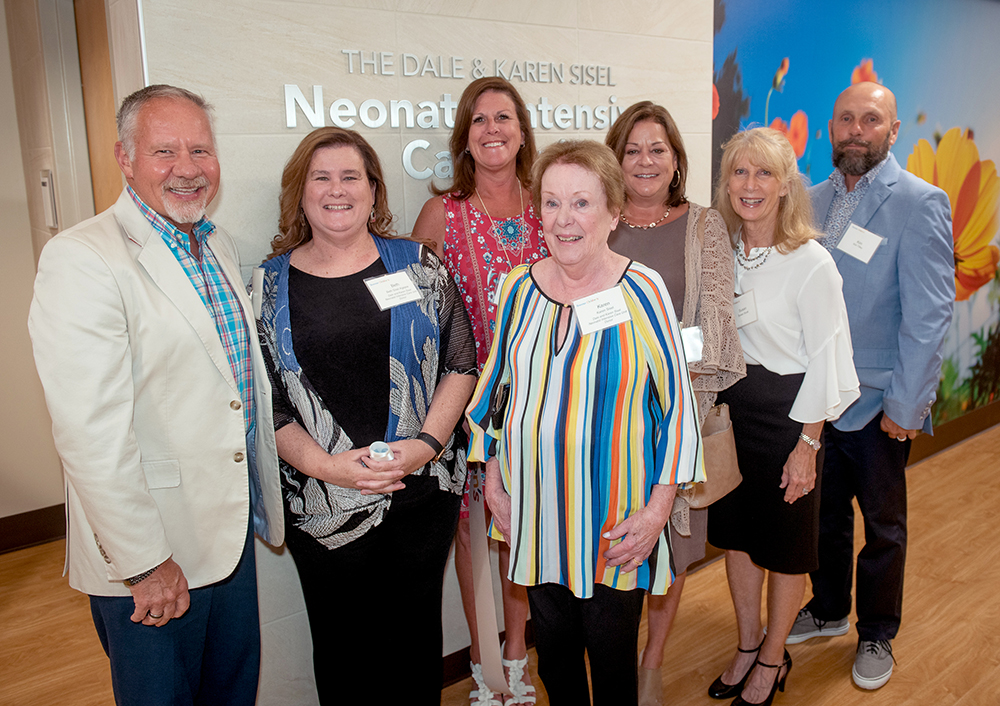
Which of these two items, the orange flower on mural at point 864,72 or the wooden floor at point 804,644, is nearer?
the wooden floor at point 804,644

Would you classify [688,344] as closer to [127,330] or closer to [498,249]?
[498,249]

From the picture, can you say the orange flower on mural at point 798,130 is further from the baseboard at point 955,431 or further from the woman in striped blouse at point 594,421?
the woman in striped blouse at point 594,421

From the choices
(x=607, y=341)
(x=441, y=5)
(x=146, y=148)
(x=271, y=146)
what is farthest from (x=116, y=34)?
(x=607, y=341)

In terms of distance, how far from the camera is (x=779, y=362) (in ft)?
7.88

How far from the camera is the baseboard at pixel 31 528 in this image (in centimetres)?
398

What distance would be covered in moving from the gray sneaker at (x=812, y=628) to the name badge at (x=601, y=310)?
2.11m

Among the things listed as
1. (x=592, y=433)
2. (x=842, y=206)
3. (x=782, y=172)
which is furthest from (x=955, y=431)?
(x=592, y=433)

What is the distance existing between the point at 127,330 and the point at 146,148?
1.46 feet

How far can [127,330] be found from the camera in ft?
5.39

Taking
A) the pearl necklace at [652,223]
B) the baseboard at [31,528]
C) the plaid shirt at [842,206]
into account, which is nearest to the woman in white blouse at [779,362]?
the pearl necklace at [652,223]

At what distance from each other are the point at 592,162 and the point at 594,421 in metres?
0.63

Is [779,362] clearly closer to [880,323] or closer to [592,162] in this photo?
[880,323]

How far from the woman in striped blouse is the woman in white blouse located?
0.71m

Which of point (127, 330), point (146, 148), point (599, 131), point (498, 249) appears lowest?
point (127, 330)
